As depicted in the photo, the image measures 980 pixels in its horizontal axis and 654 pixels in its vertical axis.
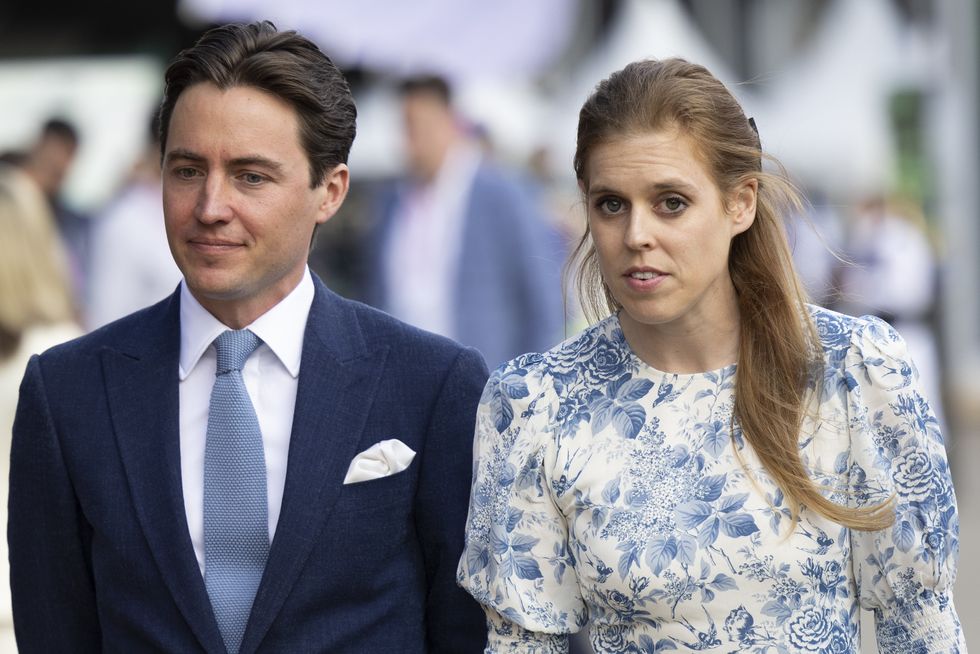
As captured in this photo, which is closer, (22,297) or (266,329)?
(266,329)

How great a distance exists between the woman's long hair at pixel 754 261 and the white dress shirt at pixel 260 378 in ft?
2.10

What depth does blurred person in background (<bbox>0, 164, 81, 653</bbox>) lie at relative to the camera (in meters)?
4.51

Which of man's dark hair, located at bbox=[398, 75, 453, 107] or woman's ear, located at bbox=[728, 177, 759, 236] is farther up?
man's dark hair, located at bbox=[398, 75, 453, 107]

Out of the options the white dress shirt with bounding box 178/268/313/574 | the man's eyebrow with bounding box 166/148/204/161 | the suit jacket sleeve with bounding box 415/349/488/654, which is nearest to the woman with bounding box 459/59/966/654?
the suit jacket sleeve with bounding box 415/349/488/654

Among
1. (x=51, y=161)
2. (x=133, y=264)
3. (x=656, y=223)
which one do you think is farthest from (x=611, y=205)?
(x=51, y=161)

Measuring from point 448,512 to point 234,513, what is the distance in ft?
1.36

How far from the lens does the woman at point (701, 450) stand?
267 centimetres

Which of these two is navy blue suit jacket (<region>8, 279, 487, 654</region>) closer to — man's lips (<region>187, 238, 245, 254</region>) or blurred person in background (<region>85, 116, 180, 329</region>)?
man's lips (<region>187, 238, 245, 254</region>)

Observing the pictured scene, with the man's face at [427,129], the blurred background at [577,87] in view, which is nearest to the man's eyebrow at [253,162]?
the man's face at [427,129]

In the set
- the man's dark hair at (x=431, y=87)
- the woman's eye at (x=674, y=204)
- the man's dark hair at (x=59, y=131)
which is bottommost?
the woman's eye at (x=674, y=204)

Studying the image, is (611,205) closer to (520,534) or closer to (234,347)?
(520,534)

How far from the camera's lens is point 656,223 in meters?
2.69

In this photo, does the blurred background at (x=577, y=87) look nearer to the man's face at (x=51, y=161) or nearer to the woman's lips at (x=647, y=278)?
the man's face at (x=51, y=161)

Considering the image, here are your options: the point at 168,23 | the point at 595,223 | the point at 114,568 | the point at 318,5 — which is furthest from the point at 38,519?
the point at 168,23
